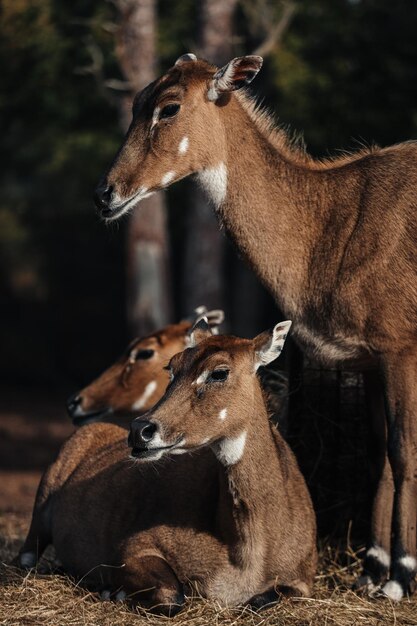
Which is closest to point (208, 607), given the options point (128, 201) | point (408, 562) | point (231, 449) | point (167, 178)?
point (231, 449)

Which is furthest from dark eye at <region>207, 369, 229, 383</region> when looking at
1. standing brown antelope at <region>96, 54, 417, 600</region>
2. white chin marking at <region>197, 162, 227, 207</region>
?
white chin marking at <region>197, 162, 227, 207</region>

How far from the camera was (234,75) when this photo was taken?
709 cm

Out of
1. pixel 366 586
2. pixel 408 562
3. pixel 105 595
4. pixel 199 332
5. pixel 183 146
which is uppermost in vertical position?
pixel 183 146

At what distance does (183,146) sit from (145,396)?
250 cm

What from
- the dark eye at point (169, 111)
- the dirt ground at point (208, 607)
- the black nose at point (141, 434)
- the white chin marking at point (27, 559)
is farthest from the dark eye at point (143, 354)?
the black nose at point (141, 434)

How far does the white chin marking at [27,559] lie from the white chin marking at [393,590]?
2290mm

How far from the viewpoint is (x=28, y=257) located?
21922 millimetres

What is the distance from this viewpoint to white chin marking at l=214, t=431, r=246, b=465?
641cm

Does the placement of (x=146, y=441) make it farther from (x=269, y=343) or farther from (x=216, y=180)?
(x=216, y=180)

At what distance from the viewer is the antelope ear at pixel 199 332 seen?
22.9ft

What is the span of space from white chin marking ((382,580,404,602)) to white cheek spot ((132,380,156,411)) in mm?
2777

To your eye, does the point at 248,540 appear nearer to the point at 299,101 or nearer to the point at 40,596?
the point at 40,596

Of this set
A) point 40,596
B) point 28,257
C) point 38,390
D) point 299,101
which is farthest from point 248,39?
point 40,596

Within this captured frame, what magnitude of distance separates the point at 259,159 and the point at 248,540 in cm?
221
